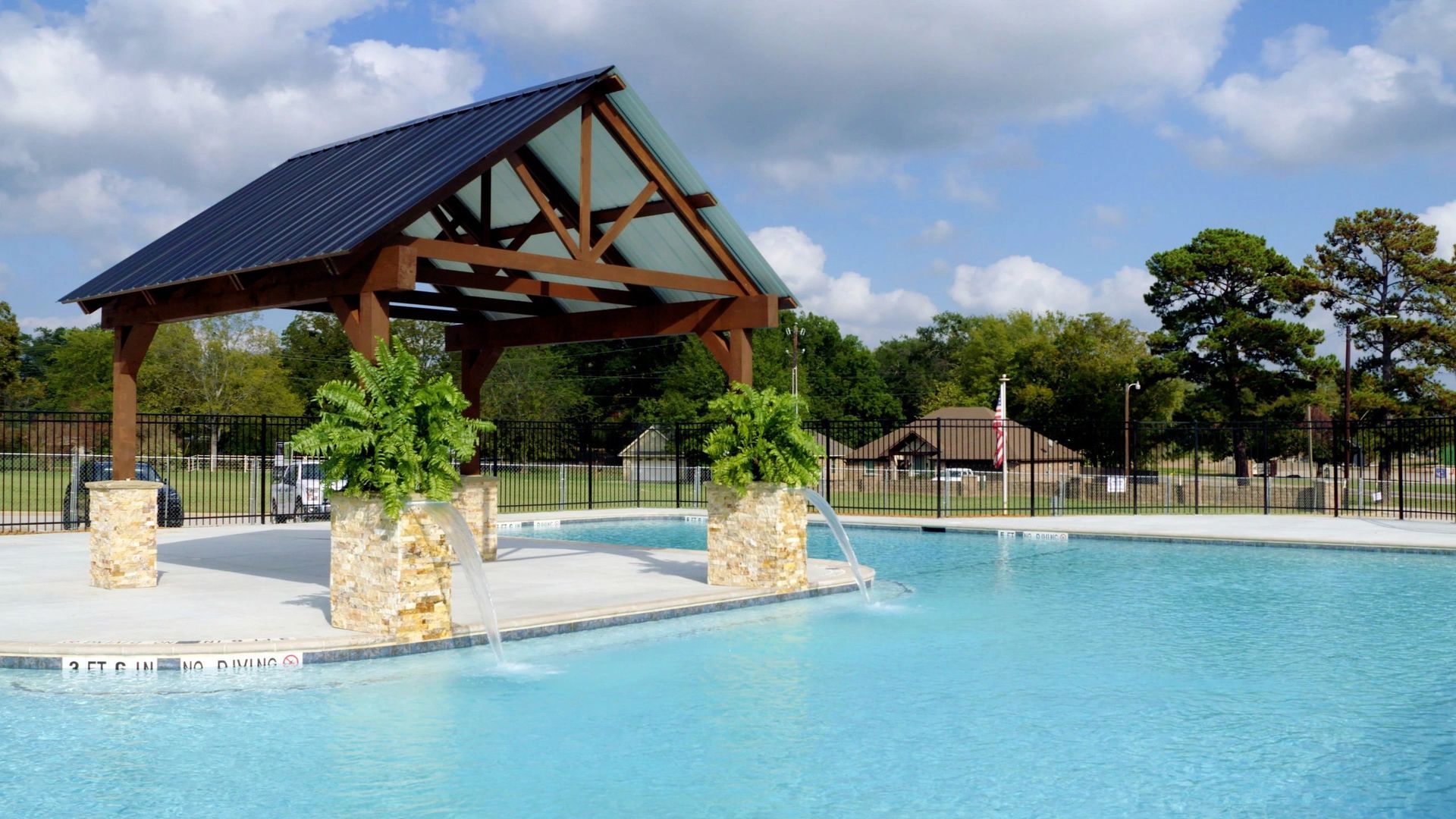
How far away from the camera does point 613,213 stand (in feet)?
52.2

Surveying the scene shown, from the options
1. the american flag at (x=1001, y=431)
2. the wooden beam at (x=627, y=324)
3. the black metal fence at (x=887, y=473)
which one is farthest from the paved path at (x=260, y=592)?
the american flag at (x=1001, y=431)

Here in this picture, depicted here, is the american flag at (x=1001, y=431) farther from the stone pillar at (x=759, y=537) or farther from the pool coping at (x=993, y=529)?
the stone pillar at (x=759, y=537)

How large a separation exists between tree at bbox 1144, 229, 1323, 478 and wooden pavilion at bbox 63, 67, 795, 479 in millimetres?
44324

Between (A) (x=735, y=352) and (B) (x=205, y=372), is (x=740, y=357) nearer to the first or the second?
(A) (x=735, y=352)

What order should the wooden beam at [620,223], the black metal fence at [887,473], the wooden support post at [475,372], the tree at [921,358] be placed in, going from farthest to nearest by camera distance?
1. the tree at [921,358]
2. the black metal fence at [887,473]
3. the wooden support post at [475,372]
4. the wooden beam at [620,223]

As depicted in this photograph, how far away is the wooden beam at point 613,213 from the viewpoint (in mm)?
14781

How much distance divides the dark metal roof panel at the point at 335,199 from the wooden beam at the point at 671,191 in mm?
628

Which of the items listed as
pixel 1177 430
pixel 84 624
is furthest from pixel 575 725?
pixel 1177 430

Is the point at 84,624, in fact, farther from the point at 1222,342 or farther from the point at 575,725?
the point at 1222,342

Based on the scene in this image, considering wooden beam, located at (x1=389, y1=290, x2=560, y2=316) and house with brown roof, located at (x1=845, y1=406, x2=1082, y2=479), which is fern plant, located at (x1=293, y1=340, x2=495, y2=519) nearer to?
wooden beam, located at (x1=389, y1=290, x2=560, y2=316)

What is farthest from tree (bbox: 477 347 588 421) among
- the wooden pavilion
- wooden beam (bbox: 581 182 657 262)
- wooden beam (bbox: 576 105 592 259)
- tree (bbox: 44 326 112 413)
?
wooden beam (bbox: 576 105 592 259)

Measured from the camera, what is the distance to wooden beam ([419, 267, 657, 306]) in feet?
46.2

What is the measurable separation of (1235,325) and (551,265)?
165 ft

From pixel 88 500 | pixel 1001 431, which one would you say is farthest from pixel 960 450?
pixel 88 500
